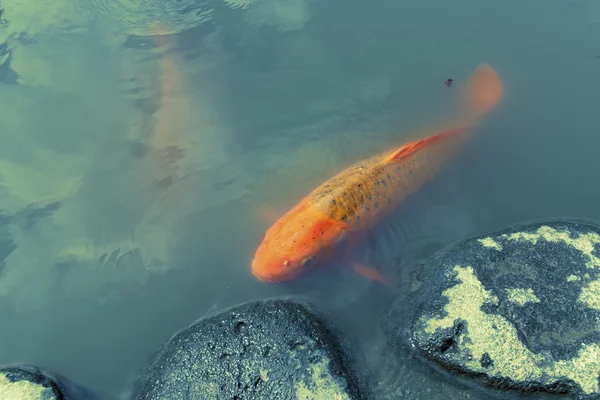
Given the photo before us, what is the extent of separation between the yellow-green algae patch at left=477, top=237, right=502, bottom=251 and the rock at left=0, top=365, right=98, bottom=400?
360 cm

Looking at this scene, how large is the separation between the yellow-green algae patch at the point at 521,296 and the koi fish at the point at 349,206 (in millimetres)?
1147

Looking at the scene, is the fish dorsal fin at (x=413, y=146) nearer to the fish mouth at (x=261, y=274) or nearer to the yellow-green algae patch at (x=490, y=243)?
the yellow-green algae patch at (x=490, y=243)

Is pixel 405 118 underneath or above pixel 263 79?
underneath

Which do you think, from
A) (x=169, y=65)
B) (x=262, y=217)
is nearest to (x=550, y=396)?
(x=262, y=217)

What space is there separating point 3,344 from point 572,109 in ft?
21.6

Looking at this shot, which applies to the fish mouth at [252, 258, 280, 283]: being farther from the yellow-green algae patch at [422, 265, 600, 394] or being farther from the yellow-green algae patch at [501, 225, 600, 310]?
the yellow-green algae patch at [501, 225, 600, 310]

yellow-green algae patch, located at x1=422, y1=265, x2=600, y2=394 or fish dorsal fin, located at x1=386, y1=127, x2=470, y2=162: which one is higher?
fish dorsal fin, located at x1=386, y1=127, x2=470, y2=162

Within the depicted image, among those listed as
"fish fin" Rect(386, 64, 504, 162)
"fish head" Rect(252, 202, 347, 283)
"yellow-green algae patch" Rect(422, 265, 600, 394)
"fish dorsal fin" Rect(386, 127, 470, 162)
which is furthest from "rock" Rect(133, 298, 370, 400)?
"fish fin" Rect(386, 64, 504, 162)

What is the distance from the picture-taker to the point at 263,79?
272 inches

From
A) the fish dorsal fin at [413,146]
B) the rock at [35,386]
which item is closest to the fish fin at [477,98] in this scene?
the fish dorsal fin at [413,146]

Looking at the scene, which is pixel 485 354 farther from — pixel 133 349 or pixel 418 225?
pixel 133 349

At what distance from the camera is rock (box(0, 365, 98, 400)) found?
4160mm

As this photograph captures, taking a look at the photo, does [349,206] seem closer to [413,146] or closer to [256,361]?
[413,146]

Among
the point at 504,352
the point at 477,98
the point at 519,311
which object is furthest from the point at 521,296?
the point at 477,98
